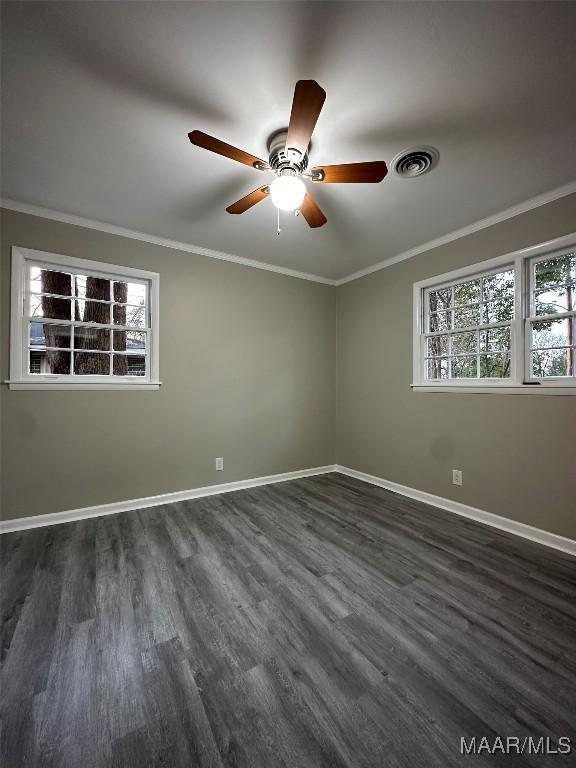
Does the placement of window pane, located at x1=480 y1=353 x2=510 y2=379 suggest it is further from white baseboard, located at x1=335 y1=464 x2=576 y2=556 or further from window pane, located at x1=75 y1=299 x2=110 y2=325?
window pane, located at x1=75 y1=299 x2=110 y2=325

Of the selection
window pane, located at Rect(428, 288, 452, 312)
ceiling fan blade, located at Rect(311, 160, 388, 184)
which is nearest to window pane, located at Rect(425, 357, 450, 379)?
window pane, located at Rect(428, 288, 452, 312)

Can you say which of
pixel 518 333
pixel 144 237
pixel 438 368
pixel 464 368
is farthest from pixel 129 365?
pixel 518 333

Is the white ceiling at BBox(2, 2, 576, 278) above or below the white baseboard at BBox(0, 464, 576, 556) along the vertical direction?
above

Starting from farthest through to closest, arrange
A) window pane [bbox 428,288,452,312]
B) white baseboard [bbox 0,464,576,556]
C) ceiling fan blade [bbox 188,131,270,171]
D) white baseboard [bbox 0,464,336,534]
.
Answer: window pane [bbox 428,288,452,312]
white baseboard [bbox 0,464,336,534]
white baseboard [bbox 0,464,576,556]
ceiling fan blade [bbox 188,131,270,171]

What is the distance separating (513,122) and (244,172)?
1604 millimetres

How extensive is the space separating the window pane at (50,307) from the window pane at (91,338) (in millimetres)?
158

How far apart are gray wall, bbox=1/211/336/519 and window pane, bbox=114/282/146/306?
21 centimetres

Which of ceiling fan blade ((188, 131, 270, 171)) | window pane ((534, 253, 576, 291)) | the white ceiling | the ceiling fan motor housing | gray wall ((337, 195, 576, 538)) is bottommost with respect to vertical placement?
gray wall ((337, 195, 576, 538))

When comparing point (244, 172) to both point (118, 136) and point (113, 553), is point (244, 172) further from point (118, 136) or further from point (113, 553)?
point (113, 553)

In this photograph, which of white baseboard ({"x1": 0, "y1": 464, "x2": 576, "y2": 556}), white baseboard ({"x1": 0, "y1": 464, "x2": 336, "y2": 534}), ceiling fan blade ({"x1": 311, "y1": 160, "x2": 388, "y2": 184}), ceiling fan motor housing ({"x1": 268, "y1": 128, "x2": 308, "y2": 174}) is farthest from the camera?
white baseboard ({"x1": 0, "y1": 464, "x2": 336, "y2": 534})

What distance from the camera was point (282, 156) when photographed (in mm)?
1806

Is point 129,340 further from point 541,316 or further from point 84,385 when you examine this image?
point 541,316

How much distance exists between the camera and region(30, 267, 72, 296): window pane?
2.70 meters

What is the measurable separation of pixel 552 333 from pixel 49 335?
4226 mm
